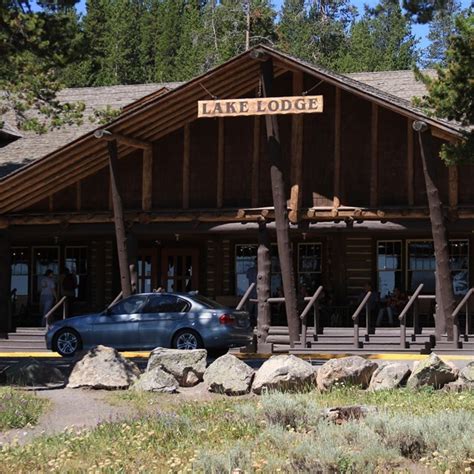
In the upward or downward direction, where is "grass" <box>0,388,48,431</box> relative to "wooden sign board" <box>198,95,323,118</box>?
downward

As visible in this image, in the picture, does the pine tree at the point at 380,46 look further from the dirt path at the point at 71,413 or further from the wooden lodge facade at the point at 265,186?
the dirt path at the point at 71,413

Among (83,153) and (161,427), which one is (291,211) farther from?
(161,427)

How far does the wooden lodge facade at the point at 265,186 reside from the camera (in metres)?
26.7

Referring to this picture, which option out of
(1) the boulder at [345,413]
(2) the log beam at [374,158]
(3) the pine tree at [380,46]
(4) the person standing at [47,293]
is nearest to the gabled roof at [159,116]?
(2) the log beam at [374,158]

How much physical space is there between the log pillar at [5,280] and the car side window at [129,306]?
22.3 feet

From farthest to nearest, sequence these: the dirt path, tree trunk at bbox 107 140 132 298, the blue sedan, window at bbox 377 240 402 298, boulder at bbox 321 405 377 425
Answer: window at bbox 377 240 402 298, tree trunk at bbox 107 140 132 298, the blue sedan, the dirt path, boulder at bbox 321 405 377 425

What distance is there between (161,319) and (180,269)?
32.7ft

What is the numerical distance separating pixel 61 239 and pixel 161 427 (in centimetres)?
2161

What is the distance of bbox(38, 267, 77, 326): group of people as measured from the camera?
3056 centimetres

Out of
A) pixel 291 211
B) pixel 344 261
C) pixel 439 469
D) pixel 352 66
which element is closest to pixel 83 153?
pixel 291 211

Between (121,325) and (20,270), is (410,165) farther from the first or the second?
(20,270)

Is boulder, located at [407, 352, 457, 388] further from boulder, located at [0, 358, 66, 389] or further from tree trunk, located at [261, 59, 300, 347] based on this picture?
tree trunk, located at [261, 59, 300, 347]

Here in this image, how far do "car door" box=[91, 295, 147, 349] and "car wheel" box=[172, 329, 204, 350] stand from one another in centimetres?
109

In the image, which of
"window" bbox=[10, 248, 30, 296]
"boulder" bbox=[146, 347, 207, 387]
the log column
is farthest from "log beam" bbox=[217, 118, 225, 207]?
"boulder" bbox=[146, 347, 207, 387]
